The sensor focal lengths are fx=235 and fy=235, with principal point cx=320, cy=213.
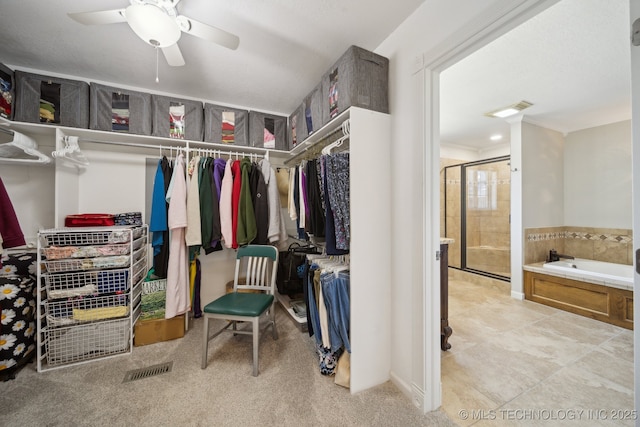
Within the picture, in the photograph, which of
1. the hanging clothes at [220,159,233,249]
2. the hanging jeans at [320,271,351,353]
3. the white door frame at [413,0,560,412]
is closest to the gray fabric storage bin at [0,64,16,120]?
the hanging clothes at [220,159,233,249]

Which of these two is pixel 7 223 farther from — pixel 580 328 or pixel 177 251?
pixel 580 328

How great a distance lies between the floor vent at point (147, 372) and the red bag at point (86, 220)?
4.07ft

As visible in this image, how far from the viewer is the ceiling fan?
1.16 m

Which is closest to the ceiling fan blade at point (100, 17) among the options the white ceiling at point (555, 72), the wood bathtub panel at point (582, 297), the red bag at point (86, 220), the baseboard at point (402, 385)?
the red bag at point (86, 220)

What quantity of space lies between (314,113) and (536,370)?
267cm

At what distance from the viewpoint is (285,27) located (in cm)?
163

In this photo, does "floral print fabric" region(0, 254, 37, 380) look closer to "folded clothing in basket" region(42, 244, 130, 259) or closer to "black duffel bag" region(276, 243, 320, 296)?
"folded clothing in basket" region(42, 244, 130, 259)

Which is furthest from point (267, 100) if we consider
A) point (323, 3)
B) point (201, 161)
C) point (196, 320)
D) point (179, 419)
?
point (179, 419)

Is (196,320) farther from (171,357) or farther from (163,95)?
(163,95)

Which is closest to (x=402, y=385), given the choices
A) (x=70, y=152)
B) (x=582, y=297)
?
(x=582, y=297)

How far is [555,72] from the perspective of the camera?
2.10m

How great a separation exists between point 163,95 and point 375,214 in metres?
2.43

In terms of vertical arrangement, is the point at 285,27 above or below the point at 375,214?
above

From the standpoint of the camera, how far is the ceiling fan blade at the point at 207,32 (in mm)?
1278
